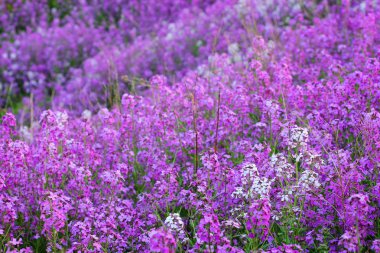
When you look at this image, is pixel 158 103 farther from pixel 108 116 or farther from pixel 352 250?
pixel 352 250

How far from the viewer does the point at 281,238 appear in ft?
12.4

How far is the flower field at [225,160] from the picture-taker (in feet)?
11.6

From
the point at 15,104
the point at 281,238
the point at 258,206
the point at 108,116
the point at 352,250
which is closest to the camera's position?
the point at 352,250

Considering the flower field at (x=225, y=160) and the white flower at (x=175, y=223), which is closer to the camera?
the white flower at (x=175, y=223)

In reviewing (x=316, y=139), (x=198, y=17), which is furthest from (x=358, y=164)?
(x=198, y=17)

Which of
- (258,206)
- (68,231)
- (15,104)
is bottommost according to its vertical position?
(15,104)

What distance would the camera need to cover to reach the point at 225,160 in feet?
14.0

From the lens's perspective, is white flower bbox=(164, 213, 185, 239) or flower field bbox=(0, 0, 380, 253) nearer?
white flower bbox=(164, 213, 185, 239)

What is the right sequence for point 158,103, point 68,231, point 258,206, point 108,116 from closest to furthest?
point 258,206 < point 68,231 < point 108,116 < point 158,103

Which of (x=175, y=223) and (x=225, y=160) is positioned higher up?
(x=175, y=223)

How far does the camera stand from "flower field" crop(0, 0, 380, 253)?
3.55 meters

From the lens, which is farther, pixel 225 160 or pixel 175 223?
pixel 225 160

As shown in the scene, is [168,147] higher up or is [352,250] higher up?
[352,250]

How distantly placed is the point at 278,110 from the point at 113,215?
1941 mm
